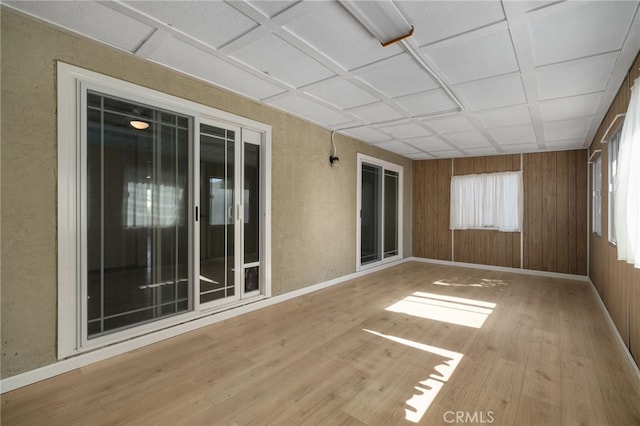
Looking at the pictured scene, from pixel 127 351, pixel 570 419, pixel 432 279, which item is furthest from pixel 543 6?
pixel 432 279

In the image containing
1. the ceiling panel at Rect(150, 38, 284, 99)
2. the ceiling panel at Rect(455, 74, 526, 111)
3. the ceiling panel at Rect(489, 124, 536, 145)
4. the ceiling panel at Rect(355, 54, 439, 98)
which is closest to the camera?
the ceiling panel at Rect(150, 38, 284, 99)

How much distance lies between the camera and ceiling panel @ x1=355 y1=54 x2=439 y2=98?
264 centimetres

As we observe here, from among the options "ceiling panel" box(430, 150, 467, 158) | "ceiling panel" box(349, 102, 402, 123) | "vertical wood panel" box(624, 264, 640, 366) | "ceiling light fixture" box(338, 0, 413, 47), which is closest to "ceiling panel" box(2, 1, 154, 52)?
"ceiling light fixture" box(338, 0, 413, 47)

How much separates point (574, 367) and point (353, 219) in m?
3.59

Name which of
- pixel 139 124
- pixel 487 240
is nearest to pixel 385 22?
pixel 139 124

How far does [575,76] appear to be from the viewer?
277cm

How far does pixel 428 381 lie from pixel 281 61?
9.41 ft

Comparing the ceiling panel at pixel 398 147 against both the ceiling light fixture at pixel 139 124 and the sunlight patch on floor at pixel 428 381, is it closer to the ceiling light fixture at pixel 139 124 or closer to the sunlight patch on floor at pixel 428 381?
the sunlight patch on floor at pixel 428 381

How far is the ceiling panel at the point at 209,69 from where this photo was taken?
98.7 inches

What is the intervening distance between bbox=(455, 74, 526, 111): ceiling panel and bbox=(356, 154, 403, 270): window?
2.42 metres

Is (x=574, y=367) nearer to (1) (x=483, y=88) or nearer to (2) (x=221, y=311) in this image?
(1) (x=483, y=88)

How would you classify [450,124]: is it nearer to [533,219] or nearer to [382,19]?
[382,19]

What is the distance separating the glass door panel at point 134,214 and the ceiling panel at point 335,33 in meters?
1.60

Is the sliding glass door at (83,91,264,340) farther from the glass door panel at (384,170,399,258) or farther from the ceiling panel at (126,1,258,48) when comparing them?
the glass door panel at (384,170,399,258)
